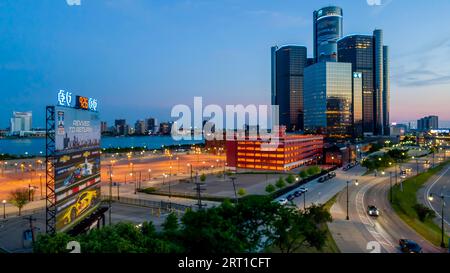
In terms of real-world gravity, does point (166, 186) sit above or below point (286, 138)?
below

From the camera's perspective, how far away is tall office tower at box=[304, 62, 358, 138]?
130m

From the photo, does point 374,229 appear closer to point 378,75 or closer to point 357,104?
point 357,104

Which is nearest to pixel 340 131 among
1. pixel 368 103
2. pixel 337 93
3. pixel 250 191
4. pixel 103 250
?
pixel 337 93

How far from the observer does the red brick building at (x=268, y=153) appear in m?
67.0

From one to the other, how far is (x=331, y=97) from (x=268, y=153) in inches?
2877

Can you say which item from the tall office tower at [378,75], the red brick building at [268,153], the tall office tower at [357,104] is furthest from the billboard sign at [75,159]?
the tall office tower at [378,75]

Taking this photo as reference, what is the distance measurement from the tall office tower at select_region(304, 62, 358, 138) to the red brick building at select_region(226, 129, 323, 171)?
198 feet

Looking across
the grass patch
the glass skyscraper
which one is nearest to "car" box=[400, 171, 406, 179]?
the grass patch

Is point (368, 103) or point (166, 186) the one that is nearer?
point (166, 186)

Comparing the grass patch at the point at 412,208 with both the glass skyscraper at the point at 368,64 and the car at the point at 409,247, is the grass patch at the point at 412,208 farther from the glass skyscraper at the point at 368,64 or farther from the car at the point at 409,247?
the glass skyscraper at the point at 368,64

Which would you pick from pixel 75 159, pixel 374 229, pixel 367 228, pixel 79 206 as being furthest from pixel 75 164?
pixel 374 229
